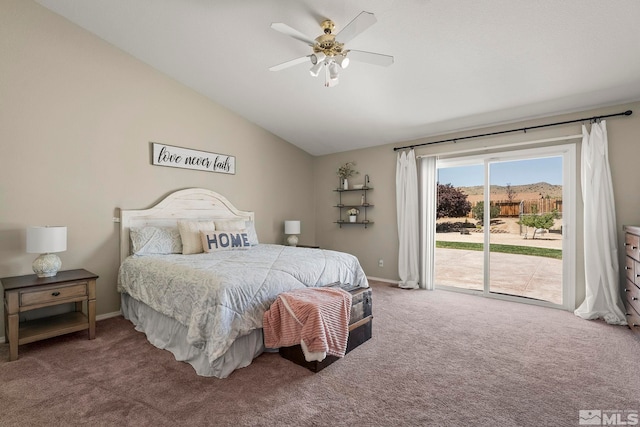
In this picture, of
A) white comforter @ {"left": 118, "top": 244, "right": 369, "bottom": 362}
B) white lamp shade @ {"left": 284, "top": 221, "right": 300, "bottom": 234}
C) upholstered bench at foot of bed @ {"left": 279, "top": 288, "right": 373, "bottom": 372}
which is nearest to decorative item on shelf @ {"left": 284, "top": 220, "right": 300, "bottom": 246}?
white lamp shade @ {"left": 284, "top": 221, "right": 300, "bottom": 234}

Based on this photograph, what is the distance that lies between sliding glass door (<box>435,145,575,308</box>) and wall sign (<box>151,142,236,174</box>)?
3357 mm

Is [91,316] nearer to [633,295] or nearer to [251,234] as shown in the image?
[251,234]

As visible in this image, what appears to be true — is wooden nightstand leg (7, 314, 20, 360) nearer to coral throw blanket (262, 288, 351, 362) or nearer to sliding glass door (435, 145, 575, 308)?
coral throw blanket (262, 288, 351, 362)

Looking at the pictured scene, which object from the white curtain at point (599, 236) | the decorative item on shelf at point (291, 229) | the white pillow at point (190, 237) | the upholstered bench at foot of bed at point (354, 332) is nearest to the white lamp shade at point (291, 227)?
the decorative item on shelf at point (291, 229)

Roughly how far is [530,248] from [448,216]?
1158mm

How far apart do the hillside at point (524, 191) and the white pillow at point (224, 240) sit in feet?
11.2

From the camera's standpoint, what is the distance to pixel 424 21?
2473 mm

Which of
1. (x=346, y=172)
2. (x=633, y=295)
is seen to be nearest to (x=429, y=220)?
(x=346, y=172)

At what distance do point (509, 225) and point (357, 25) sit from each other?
3.54 m

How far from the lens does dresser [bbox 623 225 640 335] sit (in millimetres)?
2795

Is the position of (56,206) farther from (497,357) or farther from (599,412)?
(599,412)

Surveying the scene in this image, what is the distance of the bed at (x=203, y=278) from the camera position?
214cm

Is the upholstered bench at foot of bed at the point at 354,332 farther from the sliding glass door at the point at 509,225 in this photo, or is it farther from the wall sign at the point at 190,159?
the wall sign at the point at 190,159

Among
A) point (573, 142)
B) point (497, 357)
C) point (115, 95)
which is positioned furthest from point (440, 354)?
point (115, 95)
